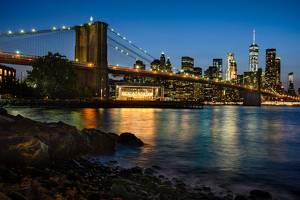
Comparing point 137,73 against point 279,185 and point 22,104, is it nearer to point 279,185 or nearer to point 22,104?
point 22,104

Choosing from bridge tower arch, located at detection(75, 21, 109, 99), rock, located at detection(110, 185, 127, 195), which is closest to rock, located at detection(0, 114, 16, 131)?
rock, located at detection(110, 185, 127, 195)

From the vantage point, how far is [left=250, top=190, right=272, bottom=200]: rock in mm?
5793

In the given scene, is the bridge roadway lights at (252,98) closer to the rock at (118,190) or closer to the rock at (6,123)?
the rock at (6,123)

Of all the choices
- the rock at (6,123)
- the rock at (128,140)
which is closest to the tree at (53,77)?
the rock at (128,140)

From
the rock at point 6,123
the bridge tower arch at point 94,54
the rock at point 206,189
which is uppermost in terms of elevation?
the bridge tower arch at point 94,54

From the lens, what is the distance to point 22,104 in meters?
A: 52.6

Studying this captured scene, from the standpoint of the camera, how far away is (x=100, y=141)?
33.7 ft

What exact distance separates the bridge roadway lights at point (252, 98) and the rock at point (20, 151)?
113495 mm

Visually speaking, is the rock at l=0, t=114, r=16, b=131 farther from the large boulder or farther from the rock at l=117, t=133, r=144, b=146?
the rock at l=117, t=133, r=144, b=146

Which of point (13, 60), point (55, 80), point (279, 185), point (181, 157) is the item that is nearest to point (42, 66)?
point (55, 80)

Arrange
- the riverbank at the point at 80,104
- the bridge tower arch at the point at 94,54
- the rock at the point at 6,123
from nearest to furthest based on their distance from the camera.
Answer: the rock at the point at 6,123, the riverbank at the point at 80,104, the bridge tower arch at the point at 94,54

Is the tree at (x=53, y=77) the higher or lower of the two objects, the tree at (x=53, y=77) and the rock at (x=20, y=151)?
the higher

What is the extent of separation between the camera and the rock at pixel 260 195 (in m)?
5.79

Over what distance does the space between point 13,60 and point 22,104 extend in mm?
10630
